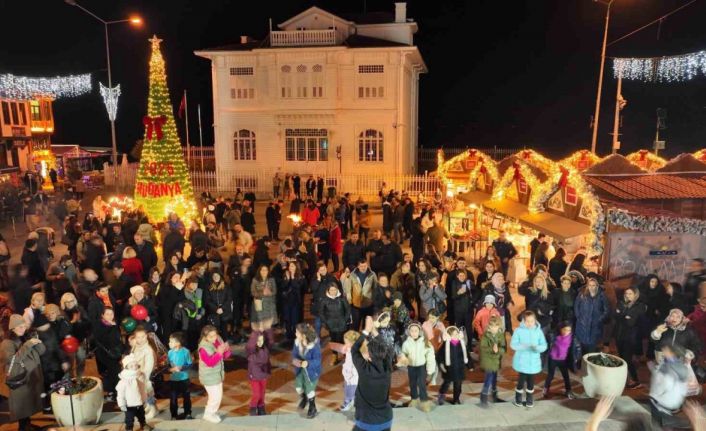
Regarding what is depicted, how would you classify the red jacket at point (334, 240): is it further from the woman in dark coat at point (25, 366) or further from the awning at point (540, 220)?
the woman in dark coat at point (25, 366)

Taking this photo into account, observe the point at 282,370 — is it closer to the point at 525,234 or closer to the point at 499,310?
the point at 499,310

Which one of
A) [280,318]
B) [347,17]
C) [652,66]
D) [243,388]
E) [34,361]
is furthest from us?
[347,17]

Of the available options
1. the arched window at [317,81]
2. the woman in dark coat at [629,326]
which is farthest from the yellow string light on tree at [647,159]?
the arched window at [317,81]

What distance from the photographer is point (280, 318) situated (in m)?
10.0

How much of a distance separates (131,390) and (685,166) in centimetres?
1234

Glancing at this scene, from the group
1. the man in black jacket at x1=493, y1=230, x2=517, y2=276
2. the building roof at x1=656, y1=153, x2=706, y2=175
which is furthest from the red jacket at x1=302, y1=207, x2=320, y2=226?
the building roof at x1=656, y1=153, x2=706, y2=175

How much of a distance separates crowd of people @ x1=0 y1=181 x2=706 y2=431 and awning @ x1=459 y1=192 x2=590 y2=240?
0.54 meters

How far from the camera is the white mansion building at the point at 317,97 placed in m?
27.5

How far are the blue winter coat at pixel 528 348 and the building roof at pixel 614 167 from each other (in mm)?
6123

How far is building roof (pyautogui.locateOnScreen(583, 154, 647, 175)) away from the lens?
38.6 feet

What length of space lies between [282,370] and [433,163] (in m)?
32.6

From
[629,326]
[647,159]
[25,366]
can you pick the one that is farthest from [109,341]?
[647,159]

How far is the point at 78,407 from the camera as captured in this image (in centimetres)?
637

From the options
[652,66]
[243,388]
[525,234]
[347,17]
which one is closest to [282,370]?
[243,388]
